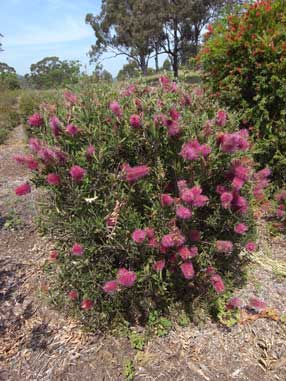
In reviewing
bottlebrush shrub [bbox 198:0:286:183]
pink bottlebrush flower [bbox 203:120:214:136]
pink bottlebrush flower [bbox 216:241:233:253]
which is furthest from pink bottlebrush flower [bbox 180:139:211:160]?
bottlebrush shrub [bbox 198:0:286:183]

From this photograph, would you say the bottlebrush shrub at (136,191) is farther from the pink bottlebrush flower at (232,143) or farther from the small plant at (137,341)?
the small plant at (137,341)

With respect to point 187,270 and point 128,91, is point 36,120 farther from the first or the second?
point 187,270

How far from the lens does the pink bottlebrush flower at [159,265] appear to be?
1927 mm

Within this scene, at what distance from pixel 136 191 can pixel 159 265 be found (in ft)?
1.49

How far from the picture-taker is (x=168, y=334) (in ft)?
7.19

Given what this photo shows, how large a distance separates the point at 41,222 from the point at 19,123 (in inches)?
407

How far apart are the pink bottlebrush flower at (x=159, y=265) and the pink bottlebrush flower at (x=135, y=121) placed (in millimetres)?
795

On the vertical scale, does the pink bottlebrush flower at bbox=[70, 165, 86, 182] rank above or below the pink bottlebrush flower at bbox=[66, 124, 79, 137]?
Result: below

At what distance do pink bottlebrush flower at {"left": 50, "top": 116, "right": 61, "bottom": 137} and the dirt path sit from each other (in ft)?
4.19

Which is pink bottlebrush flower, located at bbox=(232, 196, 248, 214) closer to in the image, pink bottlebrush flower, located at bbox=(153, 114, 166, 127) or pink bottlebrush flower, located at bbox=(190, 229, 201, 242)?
pink bottlebrush flower, located at bbox=(190, 229, 201, 242)

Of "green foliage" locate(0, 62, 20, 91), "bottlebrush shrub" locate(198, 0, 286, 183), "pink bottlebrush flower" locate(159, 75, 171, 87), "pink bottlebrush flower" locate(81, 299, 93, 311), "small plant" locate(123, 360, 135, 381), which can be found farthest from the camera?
"green foliage" locate(0, 62, 20, 91)

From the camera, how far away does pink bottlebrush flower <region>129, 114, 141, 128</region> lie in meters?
1.83

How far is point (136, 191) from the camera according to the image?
1.98 m

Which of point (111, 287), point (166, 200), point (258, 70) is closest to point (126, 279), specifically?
point (111, 287)
